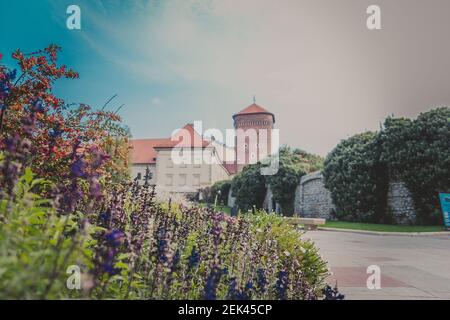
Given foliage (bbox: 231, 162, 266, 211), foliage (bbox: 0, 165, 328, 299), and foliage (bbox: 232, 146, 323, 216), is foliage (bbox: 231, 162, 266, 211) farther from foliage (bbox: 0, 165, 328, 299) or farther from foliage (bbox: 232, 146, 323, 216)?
foliage (bbox: 0, 165, 328, 299)

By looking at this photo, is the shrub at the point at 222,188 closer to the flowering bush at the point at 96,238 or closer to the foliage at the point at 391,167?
the foliage at the point at 391,167

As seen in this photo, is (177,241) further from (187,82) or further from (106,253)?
(106,253)

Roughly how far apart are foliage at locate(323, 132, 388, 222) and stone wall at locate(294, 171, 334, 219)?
2.14 meters

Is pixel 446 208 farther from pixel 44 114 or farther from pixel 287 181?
pixel 44 114

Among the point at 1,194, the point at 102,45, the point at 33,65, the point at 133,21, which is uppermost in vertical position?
the point at 33,65

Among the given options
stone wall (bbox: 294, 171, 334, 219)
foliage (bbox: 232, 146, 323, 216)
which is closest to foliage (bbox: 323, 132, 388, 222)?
stone wall (bbox: 294, 171, 334, 219)

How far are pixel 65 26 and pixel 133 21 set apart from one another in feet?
1.76

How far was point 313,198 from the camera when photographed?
23812mm

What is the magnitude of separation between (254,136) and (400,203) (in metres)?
16.2

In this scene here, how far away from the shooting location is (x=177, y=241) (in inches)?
133

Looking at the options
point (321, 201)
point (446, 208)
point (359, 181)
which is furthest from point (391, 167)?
point (321, 201)

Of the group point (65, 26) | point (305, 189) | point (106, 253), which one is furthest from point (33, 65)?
point (305, 189)

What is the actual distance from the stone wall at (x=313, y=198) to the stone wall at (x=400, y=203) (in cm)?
435

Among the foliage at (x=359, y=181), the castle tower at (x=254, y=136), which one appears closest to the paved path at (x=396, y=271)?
the castle tower at (x=254, y=136)
